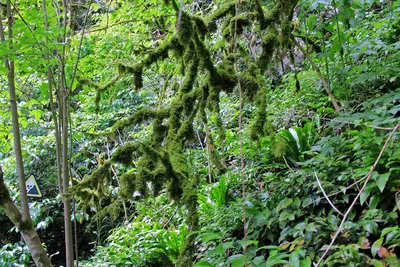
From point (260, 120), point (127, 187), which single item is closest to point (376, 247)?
point (260, 120)

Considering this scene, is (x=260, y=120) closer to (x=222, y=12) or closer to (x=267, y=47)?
(x=267, y=47)

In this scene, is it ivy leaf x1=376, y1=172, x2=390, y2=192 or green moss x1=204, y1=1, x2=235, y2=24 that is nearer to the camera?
ivy leaf x1=376, y1=172, x2=390, y2=192

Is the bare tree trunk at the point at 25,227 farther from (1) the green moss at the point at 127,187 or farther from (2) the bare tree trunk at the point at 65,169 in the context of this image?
(1) the green moss at the point at 127,187

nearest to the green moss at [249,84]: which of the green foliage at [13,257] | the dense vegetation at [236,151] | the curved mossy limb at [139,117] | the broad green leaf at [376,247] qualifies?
the dense vegetation at [236,151]

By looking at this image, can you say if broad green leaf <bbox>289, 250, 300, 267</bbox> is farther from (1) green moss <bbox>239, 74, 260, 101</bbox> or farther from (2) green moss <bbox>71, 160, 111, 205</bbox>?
(2) green moss <bbox>71, 160, 111, 205</bbox>

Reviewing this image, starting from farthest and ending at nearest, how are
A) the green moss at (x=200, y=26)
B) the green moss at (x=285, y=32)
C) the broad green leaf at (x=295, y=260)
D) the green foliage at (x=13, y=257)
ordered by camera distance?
1. the green foliage at (x=13, y=257)
2. the green moss at (x=285, y=32)
3. the green moss at (x=200, y=26)
4. the broad green leaf at (x=295, y=260)

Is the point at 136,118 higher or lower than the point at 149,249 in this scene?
higher

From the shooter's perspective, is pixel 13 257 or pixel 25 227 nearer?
pixel 25 227

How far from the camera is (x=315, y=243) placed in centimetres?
196

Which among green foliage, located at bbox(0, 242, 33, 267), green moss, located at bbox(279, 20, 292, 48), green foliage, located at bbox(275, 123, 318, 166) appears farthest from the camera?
green foliage, located at bbox(0, 242, 33, 267)

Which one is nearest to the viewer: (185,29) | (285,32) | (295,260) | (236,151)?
(295,260)

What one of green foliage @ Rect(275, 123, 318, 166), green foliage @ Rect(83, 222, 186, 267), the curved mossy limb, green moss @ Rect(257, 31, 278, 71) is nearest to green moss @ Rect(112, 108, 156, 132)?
the curved mossy limb

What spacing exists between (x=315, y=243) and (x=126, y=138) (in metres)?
4.18

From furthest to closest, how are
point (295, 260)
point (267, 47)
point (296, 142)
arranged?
point (296, 142) < point (267, 47) < point (295, 260)
